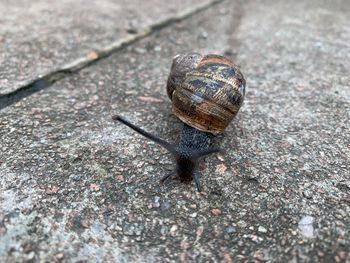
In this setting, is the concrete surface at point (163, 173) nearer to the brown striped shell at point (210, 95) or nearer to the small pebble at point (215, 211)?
the small pebble at point (215, 211)

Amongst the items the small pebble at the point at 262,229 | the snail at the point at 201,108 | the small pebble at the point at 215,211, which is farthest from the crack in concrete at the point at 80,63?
the small pebble at the point at 262,229

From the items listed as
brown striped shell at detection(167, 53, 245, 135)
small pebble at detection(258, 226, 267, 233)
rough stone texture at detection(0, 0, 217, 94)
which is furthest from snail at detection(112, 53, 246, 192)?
rough stone texture at detection(0, 0, 217, 94)

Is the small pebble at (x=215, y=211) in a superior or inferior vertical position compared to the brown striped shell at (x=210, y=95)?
inferior

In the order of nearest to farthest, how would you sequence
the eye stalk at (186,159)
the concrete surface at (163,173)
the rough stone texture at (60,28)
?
the concrete surface at (163,173)
the eye stalk at (186,159)
the rough stone texture at (60,28)

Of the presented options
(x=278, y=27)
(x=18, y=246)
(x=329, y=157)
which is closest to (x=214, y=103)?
(x=329, y=157)

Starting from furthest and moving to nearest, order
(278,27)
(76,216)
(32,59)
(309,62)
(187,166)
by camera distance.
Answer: (278,27)
(309,62)
(32,59)
(187,166)
(76,216)

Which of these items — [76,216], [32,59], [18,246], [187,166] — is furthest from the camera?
[32,59]

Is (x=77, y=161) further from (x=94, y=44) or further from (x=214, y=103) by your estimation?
(x=94, y=44)
